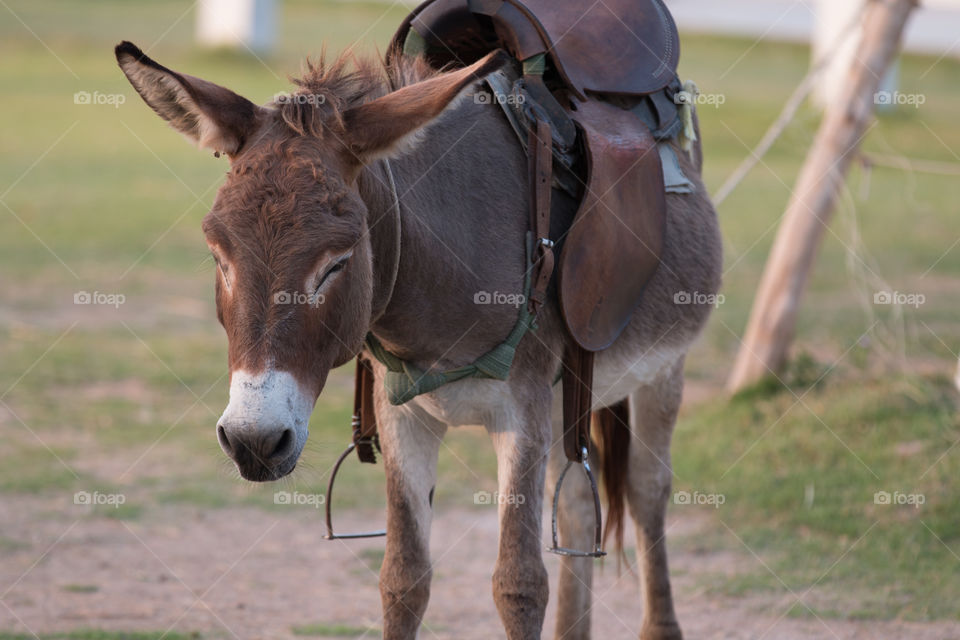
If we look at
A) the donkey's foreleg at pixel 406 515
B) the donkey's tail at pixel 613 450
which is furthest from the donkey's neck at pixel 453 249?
the donkey's tail at pixel 613 450

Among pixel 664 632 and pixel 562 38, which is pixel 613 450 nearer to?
pixel 664 632

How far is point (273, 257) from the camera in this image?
105 inches

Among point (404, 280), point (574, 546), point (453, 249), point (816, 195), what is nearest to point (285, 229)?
point (404, 280)

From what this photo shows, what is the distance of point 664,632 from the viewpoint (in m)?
4.61

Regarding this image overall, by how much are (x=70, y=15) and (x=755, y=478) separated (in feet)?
95.9

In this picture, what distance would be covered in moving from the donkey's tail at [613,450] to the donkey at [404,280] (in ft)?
0.61

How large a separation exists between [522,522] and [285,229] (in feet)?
4.21

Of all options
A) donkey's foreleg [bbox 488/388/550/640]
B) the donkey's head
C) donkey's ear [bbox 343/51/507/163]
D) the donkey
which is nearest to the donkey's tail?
the donkey

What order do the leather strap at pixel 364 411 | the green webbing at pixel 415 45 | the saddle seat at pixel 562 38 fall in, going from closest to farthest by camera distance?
the saddle seat at pixel 562 38
the leather strap at pixel 364 411
the green webbing at pixel 415 45

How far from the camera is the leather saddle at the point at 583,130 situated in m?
3.51

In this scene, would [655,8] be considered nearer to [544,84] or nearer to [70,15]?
[544,84]

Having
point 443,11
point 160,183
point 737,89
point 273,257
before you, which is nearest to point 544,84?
point 443,11

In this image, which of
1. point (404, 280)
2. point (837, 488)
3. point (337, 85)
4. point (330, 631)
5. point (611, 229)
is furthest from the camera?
point (837, 488)

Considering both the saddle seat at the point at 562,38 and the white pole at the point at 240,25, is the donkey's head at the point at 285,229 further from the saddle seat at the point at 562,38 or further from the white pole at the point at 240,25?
the white pole at the point at 240,25
